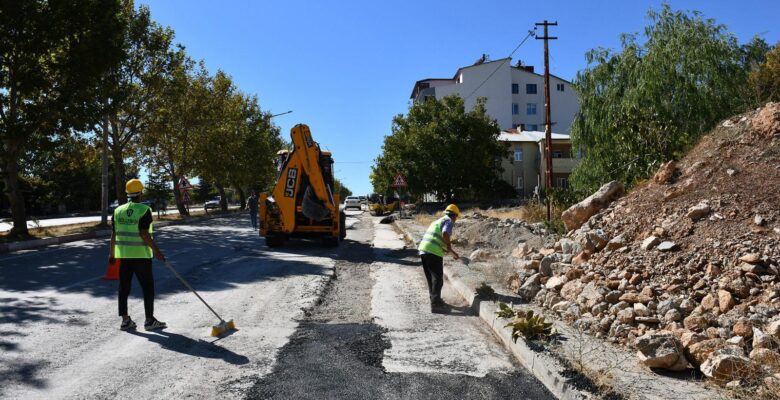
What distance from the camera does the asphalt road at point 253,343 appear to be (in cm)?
468

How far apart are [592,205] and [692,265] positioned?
14.0 ft

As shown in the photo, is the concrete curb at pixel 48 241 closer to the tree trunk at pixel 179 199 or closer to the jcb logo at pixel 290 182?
the jcb logo at pixel 290 182

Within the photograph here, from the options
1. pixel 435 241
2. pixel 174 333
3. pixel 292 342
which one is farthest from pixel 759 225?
pixel 174 333

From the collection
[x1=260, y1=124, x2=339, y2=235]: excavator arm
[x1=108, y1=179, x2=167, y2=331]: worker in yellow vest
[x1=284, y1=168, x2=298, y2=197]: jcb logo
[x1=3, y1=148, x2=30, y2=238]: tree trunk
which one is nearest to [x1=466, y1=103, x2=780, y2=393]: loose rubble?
[x1=108, y1=179, x2=167, y2=331]: worker in yellow vest

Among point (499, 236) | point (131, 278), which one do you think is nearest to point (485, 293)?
point (131, 278)

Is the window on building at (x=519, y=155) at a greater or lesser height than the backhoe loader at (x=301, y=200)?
greater

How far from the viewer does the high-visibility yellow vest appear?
262 inches

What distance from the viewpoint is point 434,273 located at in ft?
26.8

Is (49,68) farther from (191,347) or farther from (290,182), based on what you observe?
(191,347)

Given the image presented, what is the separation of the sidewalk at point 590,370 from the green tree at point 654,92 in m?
9.49

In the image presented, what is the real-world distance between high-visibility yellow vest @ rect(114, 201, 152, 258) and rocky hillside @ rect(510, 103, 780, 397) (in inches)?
187

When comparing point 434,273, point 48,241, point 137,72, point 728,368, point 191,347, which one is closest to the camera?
point 728,368

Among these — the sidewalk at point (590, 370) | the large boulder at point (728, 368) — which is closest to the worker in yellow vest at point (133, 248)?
the sidewalk at point (590, 370)

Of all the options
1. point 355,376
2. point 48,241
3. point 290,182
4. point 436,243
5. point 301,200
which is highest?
point 290,182
